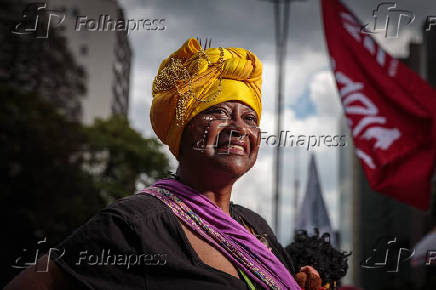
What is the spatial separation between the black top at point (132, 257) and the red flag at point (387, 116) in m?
2.99

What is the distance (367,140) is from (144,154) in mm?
29383

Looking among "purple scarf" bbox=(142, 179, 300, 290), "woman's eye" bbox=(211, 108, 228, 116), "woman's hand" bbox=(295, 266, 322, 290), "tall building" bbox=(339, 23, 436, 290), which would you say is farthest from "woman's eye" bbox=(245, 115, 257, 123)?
"tall building" bbox=(339, 23, 436, 290)

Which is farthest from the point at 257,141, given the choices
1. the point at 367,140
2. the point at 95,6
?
the point at 95,6

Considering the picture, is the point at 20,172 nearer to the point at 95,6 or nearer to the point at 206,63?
the point at 206,63

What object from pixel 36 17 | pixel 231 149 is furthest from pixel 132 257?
pixel 36 17

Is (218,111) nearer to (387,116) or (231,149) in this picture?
(231,149)

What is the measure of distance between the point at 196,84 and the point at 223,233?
30.9 inches

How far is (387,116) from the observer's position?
18.0 ft

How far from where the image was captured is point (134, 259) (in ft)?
7.77

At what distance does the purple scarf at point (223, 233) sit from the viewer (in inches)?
104

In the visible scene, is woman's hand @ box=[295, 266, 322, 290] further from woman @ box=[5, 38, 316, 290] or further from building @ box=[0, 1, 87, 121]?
building @ box=[0, 1, 87, 121]

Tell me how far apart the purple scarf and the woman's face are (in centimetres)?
17

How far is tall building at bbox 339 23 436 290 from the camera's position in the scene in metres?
24.5

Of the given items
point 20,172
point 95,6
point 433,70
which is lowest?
point 20,172
